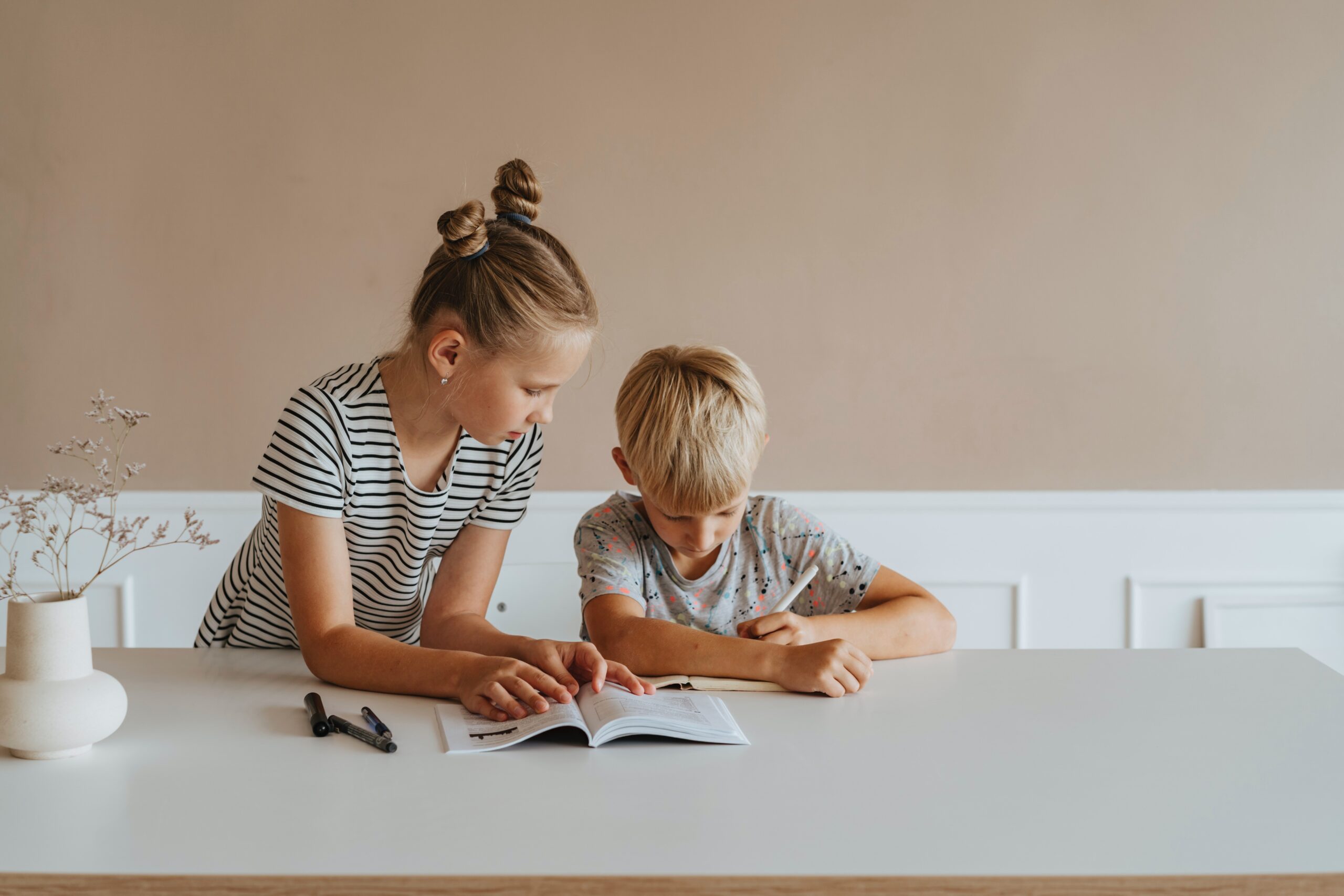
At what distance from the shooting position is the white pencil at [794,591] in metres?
1.24

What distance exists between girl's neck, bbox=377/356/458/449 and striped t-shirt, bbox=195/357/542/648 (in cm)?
1

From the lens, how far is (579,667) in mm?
1097

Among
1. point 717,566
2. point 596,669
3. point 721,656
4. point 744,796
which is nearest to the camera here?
point 744,796

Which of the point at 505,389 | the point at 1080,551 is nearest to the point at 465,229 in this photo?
the point at 505,389

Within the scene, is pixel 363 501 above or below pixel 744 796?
above

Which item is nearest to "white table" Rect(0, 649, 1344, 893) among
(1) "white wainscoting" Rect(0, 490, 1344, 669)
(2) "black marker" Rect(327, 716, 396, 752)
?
(2) "black marker" Rect(327, 716, 396, 752)

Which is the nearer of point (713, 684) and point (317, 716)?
point (317, 716)

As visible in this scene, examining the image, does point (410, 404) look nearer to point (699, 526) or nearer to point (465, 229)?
point (465, 229)

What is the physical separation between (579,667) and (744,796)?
0.33 meters

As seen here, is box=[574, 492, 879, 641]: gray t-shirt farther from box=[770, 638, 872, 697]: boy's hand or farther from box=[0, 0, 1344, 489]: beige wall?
box=[0, 0, 1344, 489]: beige wall

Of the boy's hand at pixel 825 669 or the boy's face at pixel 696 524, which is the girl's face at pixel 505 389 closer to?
the boy's face at pixel 696 524

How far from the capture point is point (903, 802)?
0.80 m

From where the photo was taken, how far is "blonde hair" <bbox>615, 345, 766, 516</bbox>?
4.21 ft

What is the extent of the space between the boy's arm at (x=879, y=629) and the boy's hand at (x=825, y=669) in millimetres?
71
